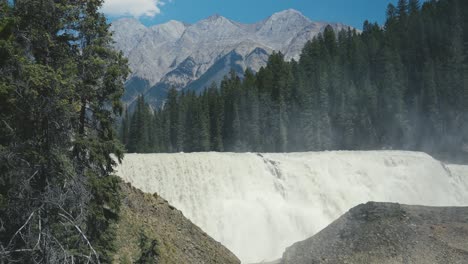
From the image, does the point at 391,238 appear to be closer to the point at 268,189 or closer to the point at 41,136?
the point at 41,136

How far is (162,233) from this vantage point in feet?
67.1

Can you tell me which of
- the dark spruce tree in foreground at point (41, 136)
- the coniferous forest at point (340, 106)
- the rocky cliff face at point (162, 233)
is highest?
the coniferous forest at point (340, 106)

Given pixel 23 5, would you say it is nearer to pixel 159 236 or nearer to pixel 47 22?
pixel 47 22

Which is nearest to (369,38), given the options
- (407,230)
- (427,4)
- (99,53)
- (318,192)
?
(427,4)

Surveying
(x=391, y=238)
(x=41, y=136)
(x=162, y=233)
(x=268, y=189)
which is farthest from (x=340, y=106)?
(x=41, y=136)

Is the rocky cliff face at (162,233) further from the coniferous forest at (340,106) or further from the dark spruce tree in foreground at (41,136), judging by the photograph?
the coniferous forest at (340,106)

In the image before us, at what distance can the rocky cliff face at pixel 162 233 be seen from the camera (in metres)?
18.9

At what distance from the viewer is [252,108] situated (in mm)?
83750

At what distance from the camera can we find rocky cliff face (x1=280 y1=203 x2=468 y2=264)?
834 inches

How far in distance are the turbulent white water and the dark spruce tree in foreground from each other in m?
24.0

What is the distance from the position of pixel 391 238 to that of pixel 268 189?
19.7 m

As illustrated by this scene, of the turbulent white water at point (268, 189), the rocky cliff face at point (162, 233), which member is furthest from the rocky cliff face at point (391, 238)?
the turbulent white water at point (268, 189)

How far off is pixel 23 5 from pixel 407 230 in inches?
717

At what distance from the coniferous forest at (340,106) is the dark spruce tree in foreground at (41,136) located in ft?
226
